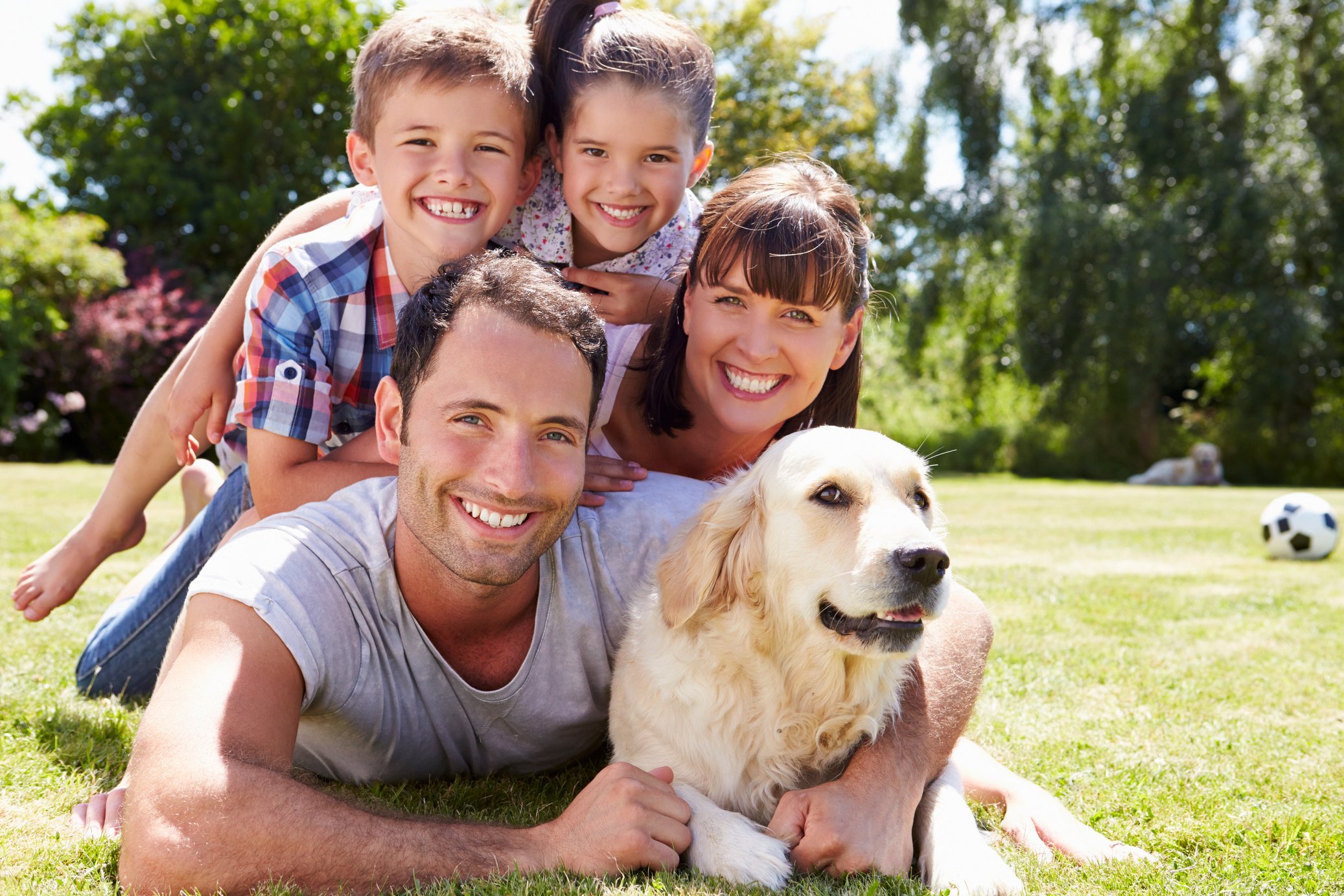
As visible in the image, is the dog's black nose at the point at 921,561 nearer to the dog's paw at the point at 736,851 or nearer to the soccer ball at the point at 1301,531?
the dog's paw at the point at 736,851

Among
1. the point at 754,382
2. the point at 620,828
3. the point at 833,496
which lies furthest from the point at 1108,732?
the point at 620,828

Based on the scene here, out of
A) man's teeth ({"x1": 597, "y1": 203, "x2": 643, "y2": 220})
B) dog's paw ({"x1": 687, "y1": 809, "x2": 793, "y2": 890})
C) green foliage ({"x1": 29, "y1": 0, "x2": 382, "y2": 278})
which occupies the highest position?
green foliage ({"x1": 29, "y1": 0, "x2": 382, "y2": 278})

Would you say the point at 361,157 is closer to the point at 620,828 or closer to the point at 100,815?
the point at 100,815

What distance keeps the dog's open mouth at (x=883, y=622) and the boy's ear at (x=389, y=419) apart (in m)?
1.34

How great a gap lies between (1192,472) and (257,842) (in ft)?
84.0

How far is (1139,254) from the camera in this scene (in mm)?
23438

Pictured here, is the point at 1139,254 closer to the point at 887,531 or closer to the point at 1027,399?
the point at 1027,399

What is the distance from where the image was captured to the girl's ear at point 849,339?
3959mm

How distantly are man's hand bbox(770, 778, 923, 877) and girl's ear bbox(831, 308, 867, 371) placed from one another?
5.93 ft

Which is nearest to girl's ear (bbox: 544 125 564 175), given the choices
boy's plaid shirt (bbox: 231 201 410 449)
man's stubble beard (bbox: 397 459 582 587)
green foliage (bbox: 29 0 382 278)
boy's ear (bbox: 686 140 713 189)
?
boy's ear (bbox: 686 140 713 189)

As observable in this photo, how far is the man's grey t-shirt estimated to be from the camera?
263cm

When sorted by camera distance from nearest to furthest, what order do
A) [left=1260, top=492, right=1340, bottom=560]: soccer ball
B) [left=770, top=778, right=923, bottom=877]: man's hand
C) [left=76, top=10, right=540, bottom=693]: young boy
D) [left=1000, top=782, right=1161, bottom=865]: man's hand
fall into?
[left=770, top=778, right=923, bottom=877]: man's hand < [left=1000, top=782, right=1161, bottom=865]: man's hand < [left=76, top=10, right=540, bottom=693]: young boy < [left=1260, top=492, right=1340, bottom=560]: soccer ball

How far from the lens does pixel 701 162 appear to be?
4.41 meters

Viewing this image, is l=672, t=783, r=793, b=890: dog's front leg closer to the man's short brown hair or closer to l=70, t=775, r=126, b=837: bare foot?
l=70, t=775, r=126, b=837: bare foot
